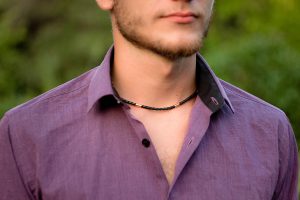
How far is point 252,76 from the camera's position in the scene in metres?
6.90

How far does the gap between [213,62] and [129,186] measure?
14.0ft

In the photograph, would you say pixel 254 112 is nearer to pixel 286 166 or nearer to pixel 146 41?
pixel 286 166

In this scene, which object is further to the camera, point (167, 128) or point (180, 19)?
point (167, 128)

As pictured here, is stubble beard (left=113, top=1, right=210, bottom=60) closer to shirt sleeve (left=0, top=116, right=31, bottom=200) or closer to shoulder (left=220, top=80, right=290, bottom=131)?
shoulder (left=220, top=80, right=290, bottom=131)

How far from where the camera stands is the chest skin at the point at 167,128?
3.26 meters

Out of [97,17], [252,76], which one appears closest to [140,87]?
[252,76]

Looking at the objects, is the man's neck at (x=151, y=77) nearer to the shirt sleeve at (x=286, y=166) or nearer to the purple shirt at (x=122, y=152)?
the purple shirt at (x=122, y=152)

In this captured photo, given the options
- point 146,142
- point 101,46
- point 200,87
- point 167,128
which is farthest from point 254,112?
point 101,46

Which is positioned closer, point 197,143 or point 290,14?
point 197,143

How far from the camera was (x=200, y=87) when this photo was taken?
3.45 meters

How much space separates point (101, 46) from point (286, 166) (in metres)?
12.1

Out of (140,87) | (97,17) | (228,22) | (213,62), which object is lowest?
(97,17)

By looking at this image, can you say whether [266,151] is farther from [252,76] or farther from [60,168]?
[252,76]

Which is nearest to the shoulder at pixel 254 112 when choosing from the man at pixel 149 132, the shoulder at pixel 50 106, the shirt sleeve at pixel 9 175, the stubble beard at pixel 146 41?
the man at pixel 149 132
